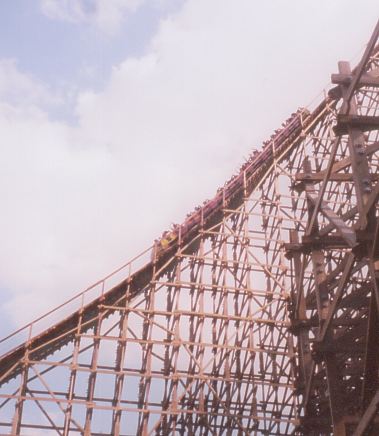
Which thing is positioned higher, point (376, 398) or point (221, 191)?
point (221, 191)

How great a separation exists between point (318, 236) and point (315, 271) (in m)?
0.52

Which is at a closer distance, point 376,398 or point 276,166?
point 376,398

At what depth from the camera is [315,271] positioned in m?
8.42

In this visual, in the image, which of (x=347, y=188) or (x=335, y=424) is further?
(x=347, y=188)

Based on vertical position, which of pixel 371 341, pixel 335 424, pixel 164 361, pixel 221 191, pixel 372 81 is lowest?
pixel 335 424

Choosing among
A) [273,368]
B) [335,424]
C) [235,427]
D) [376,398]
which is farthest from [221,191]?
[376,398]

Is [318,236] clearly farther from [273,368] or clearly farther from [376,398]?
[273,368]

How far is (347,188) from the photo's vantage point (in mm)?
16531

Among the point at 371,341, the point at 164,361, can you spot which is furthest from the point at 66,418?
the point at 371,341

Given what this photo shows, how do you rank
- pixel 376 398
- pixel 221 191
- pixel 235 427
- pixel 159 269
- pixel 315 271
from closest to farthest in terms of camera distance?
1. pixel 376 398
2. pixel 315 271
3. pixel 235 427
4. pixel 159 269
5. pixel 221 191

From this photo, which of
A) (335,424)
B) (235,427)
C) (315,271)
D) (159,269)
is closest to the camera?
(335,424)

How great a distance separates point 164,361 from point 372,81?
8.89 metres

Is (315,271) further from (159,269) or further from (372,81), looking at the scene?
(159,269)

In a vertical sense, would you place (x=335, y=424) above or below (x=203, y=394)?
below
